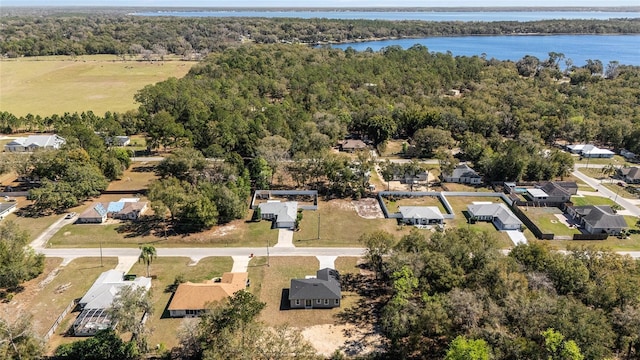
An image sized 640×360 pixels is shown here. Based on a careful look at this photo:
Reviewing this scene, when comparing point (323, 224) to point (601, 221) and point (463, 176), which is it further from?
point (601, 221)

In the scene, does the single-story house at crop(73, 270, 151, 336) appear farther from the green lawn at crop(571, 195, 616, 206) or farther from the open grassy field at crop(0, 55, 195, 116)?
the open grassy field at crop(0, 55, 195, 116)

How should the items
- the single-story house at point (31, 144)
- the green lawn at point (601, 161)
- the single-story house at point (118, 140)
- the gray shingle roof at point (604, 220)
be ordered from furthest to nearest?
1. the single-story house at point (118, 140)
2. the single-story house at point (31, 144)
3. the green lawn at point (601, 161)
4. the gray shingle roof at point (604, 220)

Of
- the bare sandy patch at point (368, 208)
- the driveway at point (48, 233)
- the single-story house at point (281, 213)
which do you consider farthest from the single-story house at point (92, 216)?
the bare sandy patch at point (368, 208)

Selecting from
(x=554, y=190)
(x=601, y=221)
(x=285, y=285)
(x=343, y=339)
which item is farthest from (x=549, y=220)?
(x=285, y=285)

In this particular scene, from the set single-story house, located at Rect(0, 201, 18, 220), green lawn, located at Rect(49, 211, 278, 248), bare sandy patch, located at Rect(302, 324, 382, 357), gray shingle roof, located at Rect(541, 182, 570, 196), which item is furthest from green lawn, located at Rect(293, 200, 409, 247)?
single-story house, located at Rect(0, 201, 18, 220)

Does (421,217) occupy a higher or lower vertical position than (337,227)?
higher

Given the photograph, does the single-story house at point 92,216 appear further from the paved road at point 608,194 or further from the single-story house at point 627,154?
the single-story house at point 627,154
